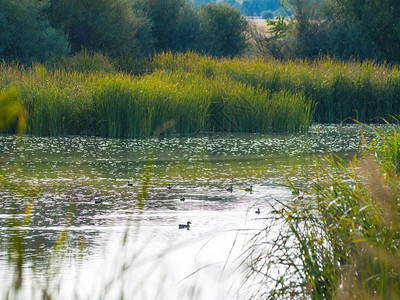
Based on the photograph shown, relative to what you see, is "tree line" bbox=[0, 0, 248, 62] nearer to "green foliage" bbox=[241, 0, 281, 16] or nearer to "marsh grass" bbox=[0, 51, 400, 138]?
"marsh grass" bbox=[0, 51, 400, 138]

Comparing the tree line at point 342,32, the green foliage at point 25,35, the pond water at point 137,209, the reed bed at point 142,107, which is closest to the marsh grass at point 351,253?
the pond water at point 137,209

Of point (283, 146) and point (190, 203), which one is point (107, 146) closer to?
point (283, 146)

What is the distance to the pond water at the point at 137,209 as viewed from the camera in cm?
416

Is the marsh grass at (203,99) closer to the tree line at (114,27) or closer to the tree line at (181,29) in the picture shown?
the tree line at (114,27)

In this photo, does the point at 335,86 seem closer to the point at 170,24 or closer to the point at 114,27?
the point at 114,27

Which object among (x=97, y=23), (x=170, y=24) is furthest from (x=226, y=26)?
(x=97, y=23)

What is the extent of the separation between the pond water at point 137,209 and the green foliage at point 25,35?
375 inches

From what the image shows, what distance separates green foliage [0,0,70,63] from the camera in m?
20.8

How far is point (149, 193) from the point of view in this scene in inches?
286

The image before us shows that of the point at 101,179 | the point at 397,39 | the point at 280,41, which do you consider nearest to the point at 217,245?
the point at 101,179

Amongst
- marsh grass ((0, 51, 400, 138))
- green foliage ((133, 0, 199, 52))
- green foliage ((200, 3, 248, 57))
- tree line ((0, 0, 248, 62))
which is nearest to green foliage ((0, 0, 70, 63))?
tree line ((0, 0, 248, 62))

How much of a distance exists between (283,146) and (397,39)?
19.5 m

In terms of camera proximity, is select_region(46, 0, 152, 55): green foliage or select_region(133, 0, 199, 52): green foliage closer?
select_region(46, 0, 152, 55): green foliage

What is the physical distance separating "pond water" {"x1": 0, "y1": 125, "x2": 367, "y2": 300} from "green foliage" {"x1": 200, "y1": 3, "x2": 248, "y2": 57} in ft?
61.4
